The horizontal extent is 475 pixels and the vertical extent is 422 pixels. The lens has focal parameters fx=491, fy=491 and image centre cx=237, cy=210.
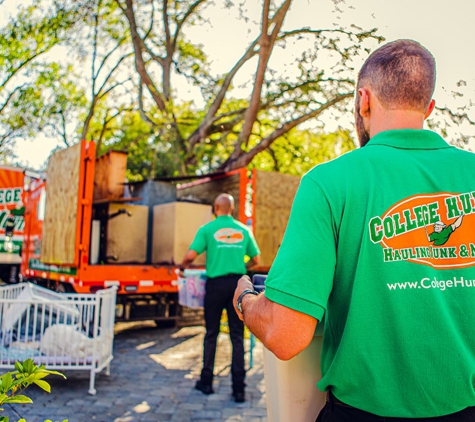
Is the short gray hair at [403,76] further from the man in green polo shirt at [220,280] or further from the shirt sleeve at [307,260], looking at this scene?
the man in green polo shirt at [220,280]

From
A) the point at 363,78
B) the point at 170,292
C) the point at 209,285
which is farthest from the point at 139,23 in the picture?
the point at 363,78

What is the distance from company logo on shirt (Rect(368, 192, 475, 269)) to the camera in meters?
1.30

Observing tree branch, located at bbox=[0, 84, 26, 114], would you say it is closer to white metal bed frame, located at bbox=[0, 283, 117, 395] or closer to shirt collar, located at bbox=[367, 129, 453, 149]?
white metal bed frame, located at bbox=[0, 283, 117, 395]

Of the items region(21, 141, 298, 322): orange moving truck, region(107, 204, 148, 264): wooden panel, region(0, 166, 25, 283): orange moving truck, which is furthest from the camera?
region(0, 166, 25, 283): orange moving truck

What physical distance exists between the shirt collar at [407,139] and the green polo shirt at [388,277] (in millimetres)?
40

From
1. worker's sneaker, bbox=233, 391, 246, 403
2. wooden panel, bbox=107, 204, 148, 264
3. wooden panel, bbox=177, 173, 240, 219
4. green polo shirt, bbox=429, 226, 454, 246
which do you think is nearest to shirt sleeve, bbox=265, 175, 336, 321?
green polo shirt, bbox=429, 226, 454, 246

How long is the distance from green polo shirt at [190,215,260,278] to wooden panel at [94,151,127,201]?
2733 mm

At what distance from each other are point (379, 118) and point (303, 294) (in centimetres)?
61

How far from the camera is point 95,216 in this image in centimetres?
859

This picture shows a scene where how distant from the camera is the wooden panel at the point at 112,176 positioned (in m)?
7.94

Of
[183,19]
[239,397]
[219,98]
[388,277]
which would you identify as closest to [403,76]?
[388,277]

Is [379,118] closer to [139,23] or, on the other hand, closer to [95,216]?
[95,216]

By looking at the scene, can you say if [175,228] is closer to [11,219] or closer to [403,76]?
[11,219]

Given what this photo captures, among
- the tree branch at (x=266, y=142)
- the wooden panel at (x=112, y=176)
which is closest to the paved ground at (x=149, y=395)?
the wooden panel at (x=112, y=176)
